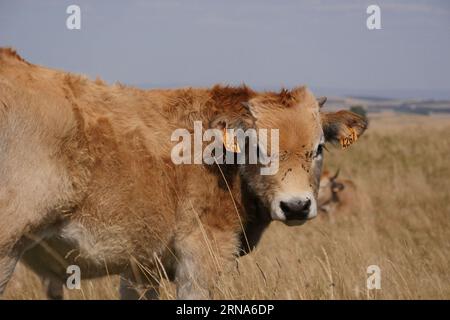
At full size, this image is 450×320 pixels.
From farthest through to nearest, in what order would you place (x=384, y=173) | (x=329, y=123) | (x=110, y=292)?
(x=384, y=173), (x=110, y=292), (x=329, y=123)

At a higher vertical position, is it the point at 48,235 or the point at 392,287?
the point at 48,235

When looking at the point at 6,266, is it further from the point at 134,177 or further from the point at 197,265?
the point at 197,265

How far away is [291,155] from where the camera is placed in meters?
5.82

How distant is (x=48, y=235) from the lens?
16.6 ft

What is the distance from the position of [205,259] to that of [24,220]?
1520 millimetres

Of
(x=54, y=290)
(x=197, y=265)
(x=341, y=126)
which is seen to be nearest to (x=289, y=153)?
(x=341, y=126)

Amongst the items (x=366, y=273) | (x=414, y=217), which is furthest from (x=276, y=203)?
(x=414, y=217)

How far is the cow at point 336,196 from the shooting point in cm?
1602

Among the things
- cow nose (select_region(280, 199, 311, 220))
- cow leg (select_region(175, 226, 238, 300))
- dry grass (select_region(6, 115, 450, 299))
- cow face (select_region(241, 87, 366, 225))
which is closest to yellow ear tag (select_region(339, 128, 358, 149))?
cow face (select_region(241, 87, 366, 225))

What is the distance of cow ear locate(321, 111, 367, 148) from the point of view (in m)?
6.57

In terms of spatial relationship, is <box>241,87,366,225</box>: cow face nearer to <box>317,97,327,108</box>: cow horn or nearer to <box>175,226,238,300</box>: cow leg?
<box>317,97,327,108</box>: cow horn

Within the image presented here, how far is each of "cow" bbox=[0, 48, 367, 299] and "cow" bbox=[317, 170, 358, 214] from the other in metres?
9.73

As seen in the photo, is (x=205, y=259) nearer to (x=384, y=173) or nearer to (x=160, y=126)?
(x=160, y=126)

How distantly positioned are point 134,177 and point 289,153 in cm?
129
